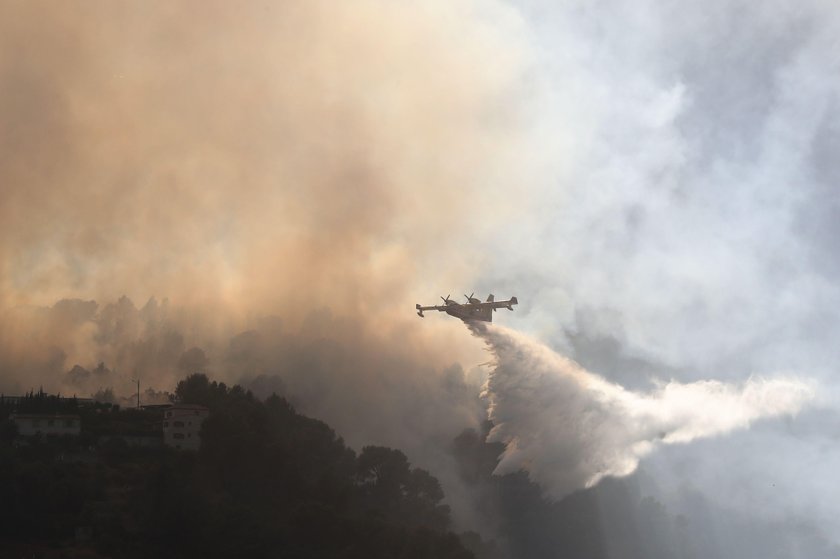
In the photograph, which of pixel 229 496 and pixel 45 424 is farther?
pixel 45 424

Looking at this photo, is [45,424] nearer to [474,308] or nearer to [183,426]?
[183,426]

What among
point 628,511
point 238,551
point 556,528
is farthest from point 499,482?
point 238,551

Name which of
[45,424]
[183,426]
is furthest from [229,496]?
[45,424]

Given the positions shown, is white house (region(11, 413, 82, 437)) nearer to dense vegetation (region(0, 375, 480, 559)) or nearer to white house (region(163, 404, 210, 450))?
dense vegetation (region(0, 375, 480, 559))

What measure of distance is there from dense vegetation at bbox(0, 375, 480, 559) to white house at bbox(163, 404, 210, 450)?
256 cm

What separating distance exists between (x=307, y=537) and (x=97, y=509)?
68.6 ft

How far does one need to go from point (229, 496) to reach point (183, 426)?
1797 centimetres

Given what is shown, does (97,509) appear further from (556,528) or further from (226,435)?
(556,528)

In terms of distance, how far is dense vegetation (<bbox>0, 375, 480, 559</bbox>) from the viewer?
120188 mm

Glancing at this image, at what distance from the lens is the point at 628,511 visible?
172 meters

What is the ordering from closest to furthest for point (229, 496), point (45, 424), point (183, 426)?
1. point (229, 496)
2. point (45, 424)
3. point (183, 426)

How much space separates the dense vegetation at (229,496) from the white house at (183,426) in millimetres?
2558

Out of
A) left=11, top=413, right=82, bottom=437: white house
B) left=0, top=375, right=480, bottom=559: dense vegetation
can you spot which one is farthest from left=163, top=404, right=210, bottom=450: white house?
left=11, top=413, right=82, bottom=437: white house

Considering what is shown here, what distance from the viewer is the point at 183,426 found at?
479 feet
